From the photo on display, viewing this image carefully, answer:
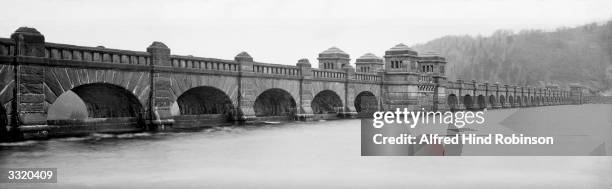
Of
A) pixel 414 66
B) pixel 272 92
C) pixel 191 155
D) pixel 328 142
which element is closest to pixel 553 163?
pixel 328 142

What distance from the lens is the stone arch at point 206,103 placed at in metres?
31.6

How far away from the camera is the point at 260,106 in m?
38.5

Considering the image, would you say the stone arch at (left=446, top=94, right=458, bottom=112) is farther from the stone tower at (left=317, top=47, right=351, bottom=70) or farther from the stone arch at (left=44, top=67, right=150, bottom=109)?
the stone arch at (left=44, top=67, right=150, bottom=109)

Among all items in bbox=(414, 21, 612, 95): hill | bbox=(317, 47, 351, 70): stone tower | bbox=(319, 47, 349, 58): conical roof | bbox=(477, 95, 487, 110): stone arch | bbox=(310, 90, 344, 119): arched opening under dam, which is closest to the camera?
bbox=(310, 90, 344, 119): arched opening under dam

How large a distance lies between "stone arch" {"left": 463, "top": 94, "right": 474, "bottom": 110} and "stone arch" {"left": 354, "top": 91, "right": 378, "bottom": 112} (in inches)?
735

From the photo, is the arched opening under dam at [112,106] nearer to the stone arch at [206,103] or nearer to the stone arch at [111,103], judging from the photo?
the stone arch at [111,103]

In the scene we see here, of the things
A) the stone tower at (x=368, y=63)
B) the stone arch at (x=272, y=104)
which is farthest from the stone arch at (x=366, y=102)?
the stone tower at (x=368, y=63)

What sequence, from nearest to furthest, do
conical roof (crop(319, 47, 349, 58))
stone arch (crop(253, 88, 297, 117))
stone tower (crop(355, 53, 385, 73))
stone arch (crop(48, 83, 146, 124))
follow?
1. stone arch (crop(48, 83, 146, 124))
2. stone arch (crop(253, 88, 297, 117))
3. conical roof (crop(319, 47, 349, 58))
4. stone tower (crop(355, 53, 385, 73))

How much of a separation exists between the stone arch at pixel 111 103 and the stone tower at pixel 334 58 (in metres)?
33.5

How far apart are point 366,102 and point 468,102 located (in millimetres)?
21787

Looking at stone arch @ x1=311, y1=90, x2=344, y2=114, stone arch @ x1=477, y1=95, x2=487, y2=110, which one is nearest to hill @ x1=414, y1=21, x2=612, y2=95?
stone arch @ x1=477, y1=95, x2=487, y2=110

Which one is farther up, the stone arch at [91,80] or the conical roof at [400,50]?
the conical roof at [400,50]

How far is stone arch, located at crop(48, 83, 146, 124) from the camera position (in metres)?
25.7

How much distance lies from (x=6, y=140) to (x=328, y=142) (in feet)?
38.1
